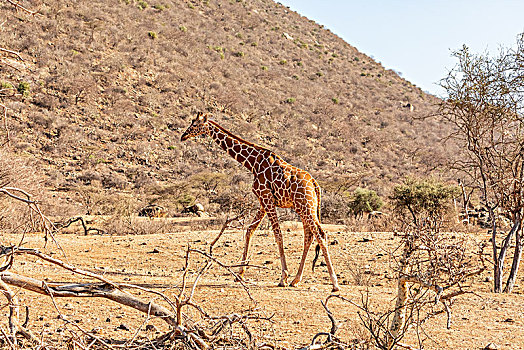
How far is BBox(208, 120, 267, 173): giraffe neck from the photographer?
854cm

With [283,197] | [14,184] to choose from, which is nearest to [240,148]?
[283,197]

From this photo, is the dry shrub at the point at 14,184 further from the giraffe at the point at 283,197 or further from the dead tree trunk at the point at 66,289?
the dead tree trunk at the point at 66,289

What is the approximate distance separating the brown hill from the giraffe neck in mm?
9458

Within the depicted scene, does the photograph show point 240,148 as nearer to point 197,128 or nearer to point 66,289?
point 197,128

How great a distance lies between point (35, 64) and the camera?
91.9 feet

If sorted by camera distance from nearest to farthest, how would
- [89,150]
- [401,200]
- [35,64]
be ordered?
[401,200] < [89,150] < [35,64]

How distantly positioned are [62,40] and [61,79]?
4544mm

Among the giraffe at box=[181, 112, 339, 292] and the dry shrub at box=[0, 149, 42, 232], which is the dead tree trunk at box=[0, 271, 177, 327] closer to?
the giraffe at box=[181, 112, 339, 292]

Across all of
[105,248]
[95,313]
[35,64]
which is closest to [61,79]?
[35,64]

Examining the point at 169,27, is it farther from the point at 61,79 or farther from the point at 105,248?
the point at 105,248

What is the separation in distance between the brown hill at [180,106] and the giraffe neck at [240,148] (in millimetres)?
9458

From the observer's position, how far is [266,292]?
709cm

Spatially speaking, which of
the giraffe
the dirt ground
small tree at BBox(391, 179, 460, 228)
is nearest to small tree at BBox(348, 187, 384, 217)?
small tree at BBox(391, 179, 460, 228)

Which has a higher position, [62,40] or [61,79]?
[62,40]
